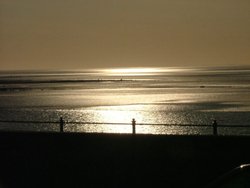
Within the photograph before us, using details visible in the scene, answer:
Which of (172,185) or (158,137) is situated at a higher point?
(158,137)

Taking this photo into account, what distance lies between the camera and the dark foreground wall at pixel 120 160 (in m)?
13.8

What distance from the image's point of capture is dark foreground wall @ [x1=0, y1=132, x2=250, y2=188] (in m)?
13.8

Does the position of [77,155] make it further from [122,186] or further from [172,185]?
[172,185]

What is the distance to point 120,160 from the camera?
1437 centimetres

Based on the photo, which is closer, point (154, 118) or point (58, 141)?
point (58, 141)

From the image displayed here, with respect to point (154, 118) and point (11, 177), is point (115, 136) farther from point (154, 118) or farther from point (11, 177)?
point (154, 118)

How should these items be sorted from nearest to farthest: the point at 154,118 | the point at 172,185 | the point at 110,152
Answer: the point at 172,185
the point at 110,152
the point at 154,118

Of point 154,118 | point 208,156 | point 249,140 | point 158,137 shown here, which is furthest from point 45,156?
point 154,118

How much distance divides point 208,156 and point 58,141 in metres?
3.67

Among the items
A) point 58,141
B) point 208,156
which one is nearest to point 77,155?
point 58,141

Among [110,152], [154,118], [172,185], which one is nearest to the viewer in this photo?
[172,185]

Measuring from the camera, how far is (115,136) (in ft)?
48.2

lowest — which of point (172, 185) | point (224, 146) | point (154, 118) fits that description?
point (172, 185)

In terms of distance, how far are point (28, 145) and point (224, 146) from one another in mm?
4803
